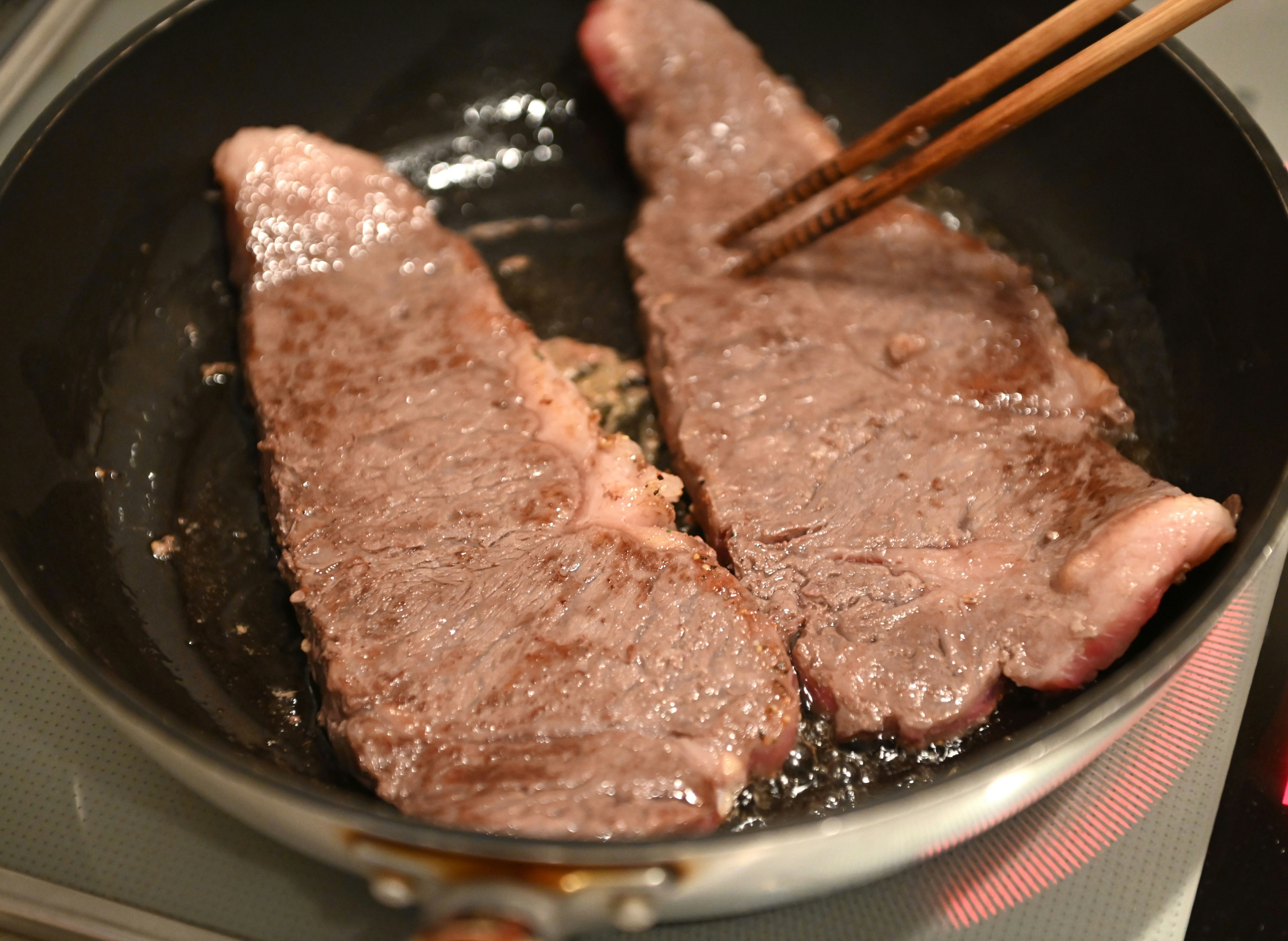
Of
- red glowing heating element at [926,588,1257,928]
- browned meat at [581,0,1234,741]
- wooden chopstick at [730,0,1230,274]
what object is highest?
wooden chopstick at [730,0,1230,274]

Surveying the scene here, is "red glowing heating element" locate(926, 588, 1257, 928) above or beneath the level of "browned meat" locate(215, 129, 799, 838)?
beneath

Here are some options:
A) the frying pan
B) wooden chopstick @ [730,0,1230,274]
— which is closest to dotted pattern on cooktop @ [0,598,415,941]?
the frying pan

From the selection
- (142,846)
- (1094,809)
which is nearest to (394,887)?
(142,846)

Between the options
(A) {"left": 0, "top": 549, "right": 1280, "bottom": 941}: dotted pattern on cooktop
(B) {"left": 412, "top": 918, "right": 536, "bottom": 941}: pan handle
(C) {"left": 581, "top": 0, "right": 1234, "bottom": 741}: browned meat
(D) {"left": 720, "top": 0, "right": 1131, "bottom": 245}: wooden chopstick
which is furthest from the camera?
(D) {"left": 720, "top": 0, "right": 1131, "bottom": 245}: wooden chopstick

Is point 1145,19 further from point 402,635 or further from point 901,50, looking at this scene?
point 402,635

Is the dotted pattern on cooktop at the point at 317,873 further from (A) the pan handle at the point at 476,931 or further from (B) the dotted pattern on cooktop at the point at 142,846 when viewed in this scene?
(A) the pan handle at the point at 476,931

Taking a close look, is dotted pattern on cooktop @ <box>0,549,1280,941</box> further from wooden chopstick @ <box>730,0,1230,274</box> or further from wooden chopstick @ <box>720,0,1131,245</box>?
wooden chopstick @ <box>720,0,1131,245</box>

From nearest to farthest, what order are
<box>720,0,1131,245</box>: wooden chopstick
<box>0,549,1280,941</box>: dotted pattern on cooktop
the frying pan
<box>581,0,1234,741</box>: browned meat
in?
the frying pan, <box>0,549,1280,941</box>: dotted pattern on cooktop, <box>581,0,1234,741</box>: browned meat, <box>720,0,1131,245</box>: wooden chopstick

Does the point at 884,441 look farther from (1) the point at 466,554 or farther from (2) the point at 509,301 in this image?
(2) the point at 509,301
